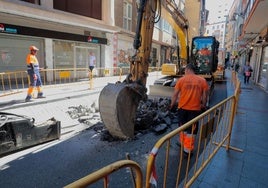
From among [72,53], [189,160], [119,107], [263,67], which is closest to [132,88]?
[119,107]

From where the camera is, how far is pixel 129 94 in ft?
15.1

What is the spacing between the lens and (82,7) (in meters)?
14.2

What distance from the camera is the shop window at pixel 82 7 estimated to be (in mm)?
12844

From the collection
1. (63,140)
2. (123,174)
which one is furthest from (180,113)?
(63,140)

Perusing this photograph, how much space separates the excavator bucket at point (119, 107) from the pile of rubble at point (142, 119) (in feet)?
1.54

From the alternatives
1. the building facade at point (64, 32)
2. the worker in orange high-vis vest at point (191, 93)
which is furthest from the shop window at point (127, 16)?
the worker in orange high-vis vest at point (191, 93)

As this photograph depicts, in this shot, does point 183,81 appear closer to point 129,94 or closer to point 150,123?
point 129,94

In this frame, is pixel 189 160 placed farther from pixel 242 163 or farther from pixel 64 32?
pixel 64 32

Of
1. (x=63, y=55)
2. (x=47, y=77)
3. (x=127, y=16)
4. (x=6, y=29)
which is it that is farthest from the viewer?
(x=127, y=16)

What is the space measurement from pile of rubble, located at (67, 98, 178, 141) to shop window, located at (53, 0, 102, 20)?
8.53 meters

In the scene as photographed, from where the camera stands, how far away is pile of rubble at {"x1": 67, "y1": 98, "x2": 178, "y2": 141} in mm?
5503

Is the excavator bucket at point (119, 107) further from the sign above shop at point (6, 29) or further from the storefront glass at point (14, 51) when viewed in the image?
the storefront glass at point (14, 51)

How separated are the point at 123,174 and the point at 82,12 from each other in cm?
1339

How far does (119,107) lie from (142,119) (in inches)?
55.3
